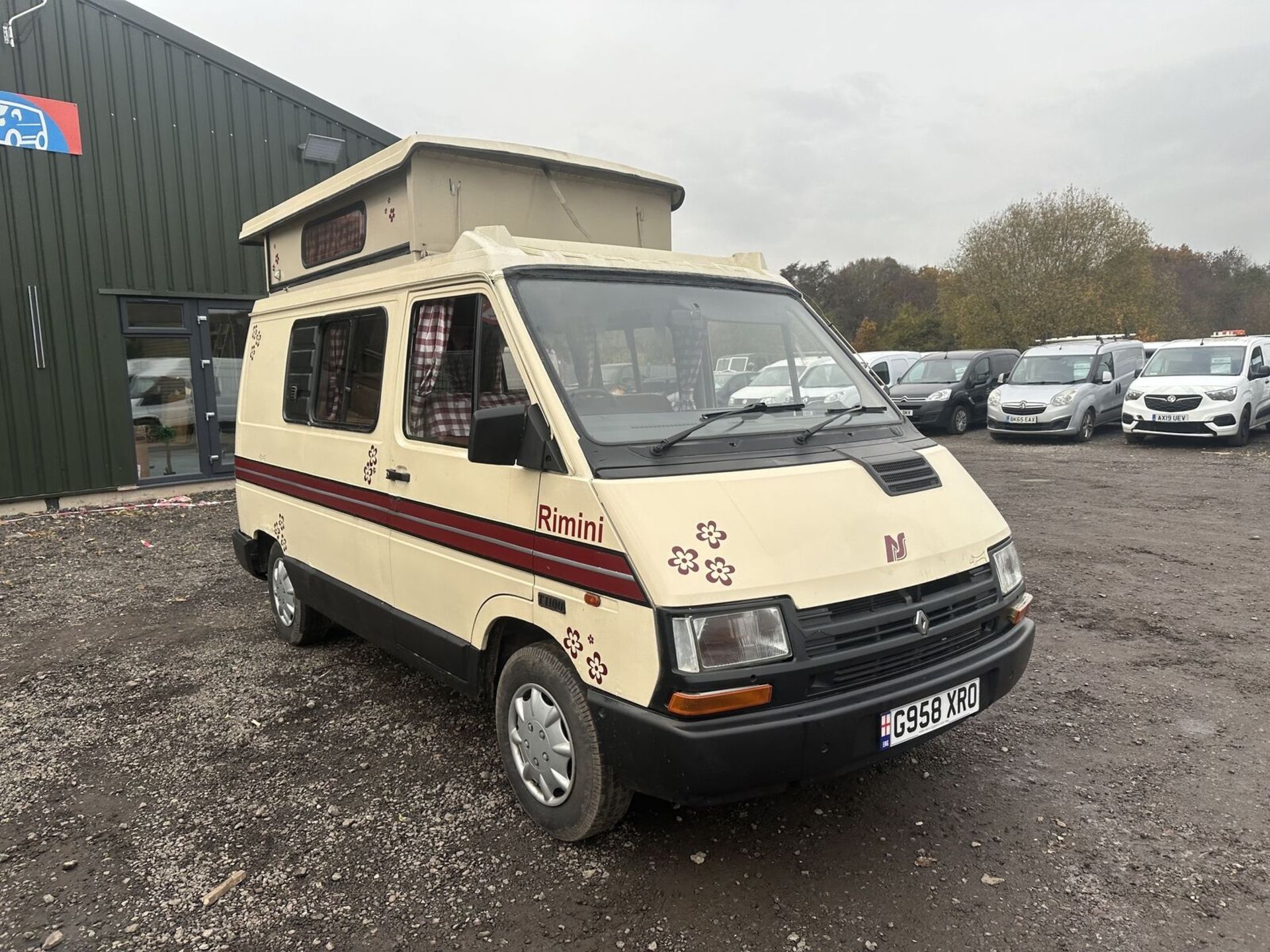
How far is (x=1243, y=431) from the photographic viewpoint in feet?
47.6

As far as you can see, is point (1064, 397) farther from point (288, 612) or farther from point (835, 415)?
point (288, 612)

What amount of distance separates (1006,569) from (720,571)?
4.75ft

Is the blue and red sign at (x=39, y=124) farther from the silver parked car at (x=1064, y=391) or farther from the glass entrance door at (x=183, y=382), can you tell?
the silver parked car at (x=1064, y=391)

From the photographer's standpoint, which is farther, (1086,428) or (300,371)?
(1086,428)

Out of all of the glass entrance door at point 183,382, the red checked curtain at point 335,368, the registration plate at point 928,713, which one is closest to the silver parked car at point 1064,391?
the glass entrance door at point 183,382

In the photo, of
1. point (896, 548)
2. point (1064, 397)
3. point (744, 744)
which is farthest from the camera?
point (1064, 397)

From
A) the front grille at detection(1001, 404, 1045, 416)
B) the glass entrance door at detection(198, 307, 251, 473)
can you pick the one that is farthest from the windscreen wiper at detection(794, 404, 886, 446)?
the front grille at detection(1001, 404, 1045, 416)

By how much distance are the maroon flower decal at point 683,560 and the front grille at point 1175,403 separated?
1513cm

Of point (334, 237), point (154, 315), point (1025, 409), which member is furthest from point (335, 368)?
point (1025, 409)

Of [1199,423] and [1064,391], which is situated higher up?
[1064,391]

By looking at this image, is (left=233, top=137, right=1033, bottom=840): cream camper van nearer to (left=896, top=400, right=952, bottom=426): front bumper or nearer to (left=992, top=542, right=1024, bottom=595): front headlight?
(left=992, top=542, right=1024, bottom=595): front headlight

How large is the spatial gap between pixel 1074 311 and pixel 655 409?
111 ft

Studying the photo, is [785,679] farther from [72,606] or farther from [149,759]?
[72,606]

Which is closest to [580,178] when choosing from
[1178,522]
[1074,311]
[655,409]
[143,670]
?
[655,409]
